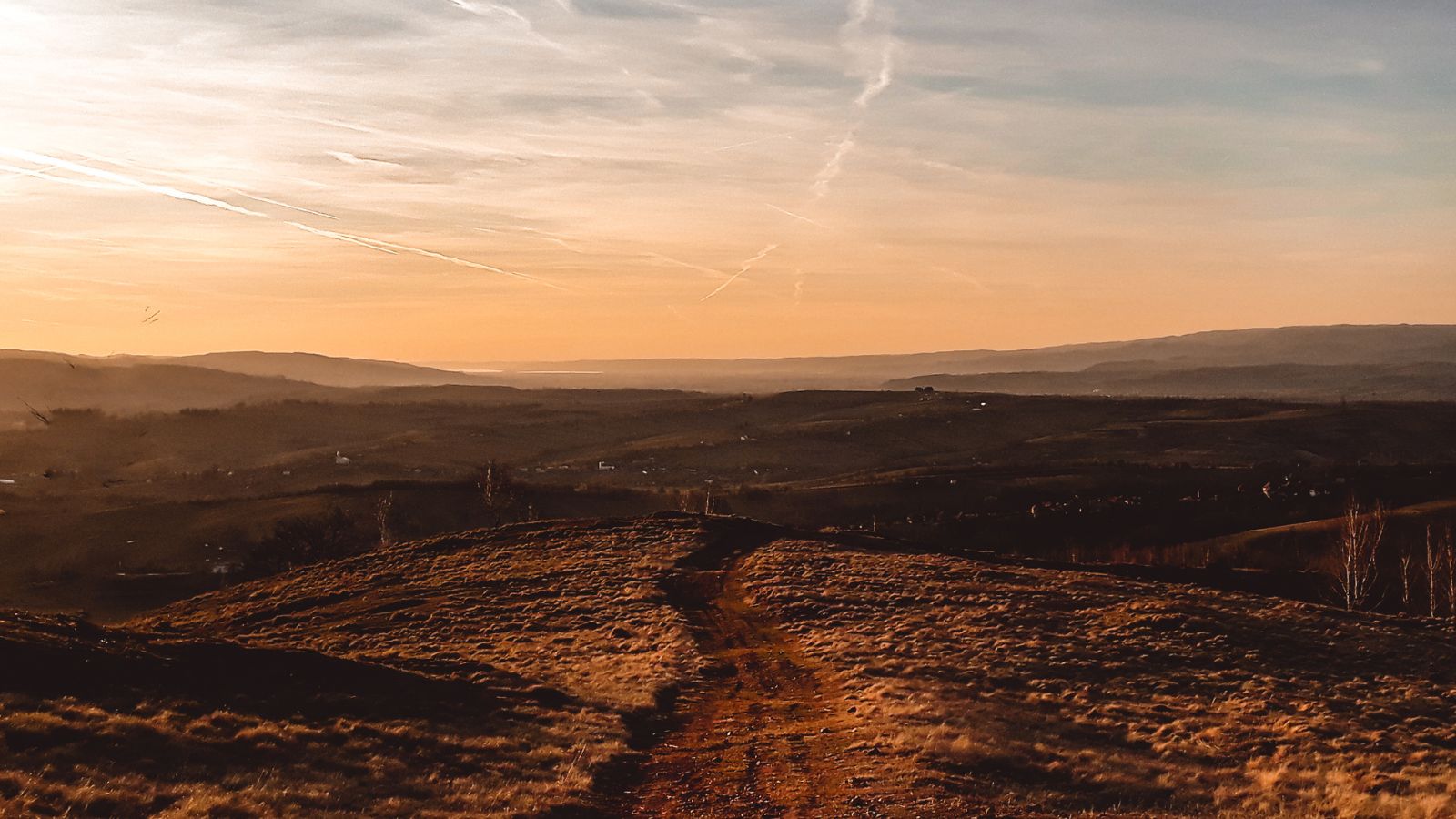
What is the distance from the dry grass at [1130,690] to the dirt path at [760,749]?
3.39 feet

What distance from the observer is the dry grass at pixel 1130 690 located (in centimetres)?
1819

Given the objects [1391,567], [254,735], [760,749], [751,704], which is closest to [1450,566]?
[1391,567]

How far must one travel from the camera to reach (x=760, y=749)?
1992cm

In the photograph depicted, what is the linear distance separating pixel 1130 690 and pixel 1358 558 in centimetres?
2902

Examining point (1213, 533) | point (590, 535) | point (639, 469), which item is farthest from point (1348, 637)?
point (639, 469)

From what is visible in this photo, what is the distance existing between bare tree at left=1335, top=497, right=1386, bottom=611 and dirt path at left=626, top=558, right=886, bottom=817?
26322 mm

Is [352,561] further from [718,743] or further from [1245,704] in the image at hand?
[1245,704]

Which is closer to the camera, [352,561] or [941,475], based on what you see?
[352,561]

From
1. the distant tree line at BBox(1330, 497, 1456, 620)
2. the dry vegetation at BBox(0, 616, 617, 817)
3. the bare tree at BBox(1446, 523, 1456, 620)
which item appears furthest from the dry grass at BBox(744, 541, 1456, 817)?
the bare tree at BBox(1446, 523, 1456, 620)

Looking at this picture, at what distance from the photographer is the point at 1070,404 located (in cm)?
18462

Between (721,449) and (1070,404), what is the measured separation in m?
71.6

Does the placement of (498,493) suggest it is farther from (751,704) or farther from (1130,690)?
(1130,690)

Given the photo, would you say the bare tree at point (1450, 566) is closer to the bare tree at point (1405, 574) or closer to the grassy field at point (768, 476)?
the bare tree at point (1405, 574)

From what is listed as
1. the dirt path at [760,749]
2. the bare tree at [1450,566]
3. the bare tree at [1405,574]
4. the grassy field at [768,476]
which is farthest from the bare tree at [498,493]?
the bare tree at [1450,566]
